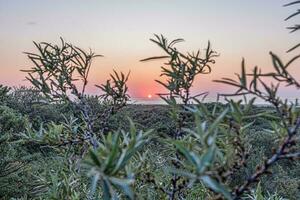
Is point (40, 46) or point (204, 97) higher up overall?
point (40, 46)

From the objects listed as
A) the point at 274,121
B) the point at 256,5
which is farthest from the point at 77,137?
the point at 256,5

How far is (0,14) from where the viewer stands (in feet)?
31.0

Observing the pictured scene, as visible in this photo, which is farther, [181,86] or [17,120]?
[17,120]

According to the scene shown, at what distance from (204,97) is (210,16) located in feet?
10.9

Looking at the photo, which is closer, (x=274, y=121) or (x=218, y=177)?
(x=218, y=177)

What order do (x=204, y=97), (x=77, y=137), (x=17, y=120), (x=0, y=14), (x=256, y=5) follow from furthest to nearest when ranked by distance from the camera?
(x=0, y=14) → (x=17, y=120) → (x=256, y=5) → (x=77, y=137) → (x=204, y=97)

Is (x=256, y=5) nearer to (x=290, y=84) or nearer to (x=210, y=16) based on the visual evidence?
(x=210, y=16)

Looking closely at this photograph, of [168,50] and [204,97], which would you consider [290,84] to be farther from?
[168,50]

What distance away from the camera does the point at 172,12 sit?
15.1ft

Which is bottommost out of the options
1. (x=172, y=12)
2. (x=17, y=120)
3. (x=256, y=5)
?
(x=17, y=120)

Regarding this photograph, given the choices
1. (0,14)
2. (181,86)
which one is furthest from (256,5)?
(0,14)

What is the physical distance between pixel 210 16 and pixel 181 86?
124 inches

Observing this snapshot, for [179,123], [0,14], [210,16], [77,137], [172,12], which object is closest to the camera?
[179,123]

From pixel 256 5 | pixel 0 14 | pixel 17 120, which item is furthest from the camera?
pixel 0 14
